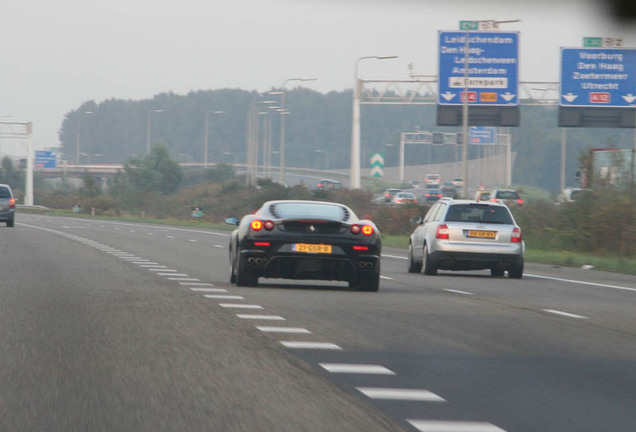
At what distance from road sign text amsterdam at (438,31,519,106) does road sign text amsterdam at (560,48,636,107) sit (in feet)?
7.12

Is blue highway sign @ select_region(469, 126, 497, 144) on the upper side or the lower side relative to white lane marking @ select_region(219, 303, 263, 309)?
upper

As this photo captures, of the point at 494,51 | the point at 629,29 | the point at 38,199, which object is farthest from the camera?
the point at 38,199

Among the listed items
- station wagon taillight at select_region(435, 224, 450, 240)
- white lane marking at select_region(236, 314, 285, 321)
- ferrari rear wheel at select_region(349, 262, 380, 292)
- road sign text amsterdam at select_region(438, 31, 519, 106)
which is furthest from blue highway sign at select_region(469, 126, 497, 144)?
white lane marking at select_region(236, 314, 285, 321)

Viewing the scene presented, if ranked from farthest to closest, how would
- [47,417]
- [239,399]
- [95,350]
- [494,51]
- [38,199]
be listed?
[38,199] → [494,51] → [95,350] → [239,399] → [47,417]

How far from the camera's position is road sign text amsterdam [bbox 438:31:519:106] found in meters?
51.8

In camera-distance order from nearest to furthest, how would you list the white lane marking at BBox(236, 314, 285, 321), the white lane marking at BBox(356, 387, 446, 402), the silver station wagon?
1. the white lane marking at BBox(356, 387, 446, 402)
2. the white lane marking at BBox(236, 314, 285, 321)
3. the silver station wagon

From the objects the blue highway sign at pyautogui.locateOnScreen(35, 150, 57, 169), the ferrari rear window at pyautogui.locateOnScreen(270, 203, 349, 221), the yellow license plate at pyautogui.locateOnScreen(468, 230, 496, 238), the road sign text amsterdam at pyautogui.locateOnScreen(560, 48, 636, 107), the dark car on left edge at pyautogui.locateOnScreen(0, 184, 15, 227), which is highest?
the road sign text amsterdam at pyautogui.locateOnScreen(560, 48, 636, 107)

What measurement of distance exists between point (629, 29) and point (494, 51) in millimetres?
47623

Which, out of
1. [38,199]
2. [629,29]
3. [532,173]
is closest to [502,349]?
[629,29]

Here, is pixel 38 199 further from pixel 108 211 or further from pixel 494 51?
pixel 494 51

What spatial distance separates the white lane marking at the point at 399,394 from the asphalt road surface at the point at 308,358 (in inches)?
0.5

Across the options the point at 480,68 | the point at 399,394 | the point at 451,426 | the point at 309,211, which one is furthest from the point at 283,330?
the point at 480,68

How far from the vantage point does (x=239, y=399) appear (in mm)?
7539

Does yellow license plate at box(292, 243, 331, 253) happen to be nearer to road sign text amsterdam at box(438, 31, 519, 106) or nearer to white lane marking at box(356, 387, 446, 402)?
white lane marking at box(356, 387, 446, 402)
